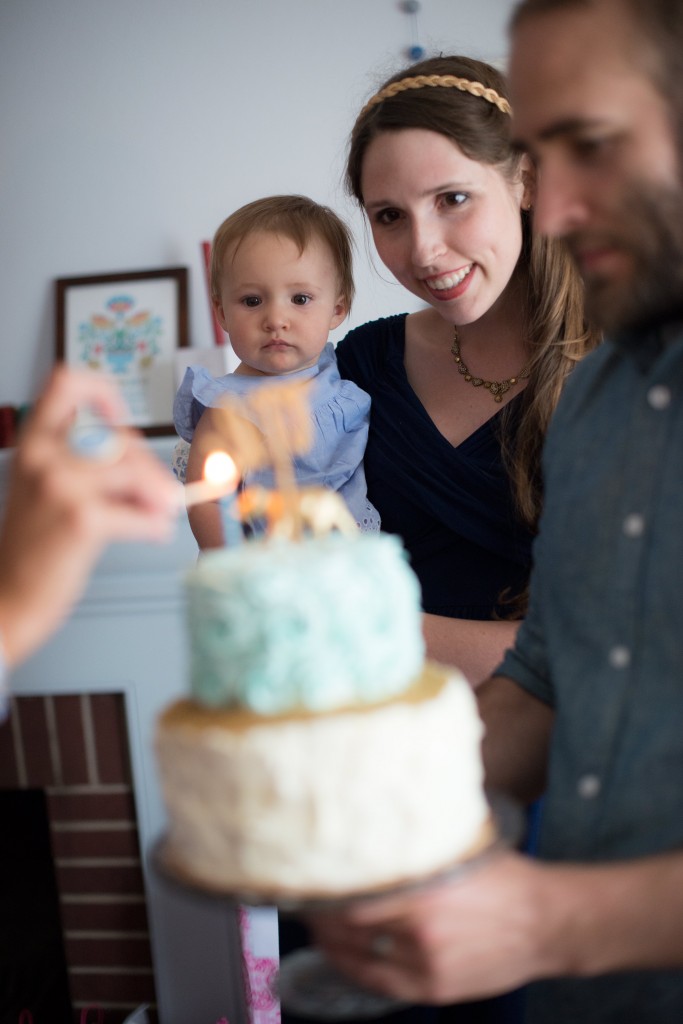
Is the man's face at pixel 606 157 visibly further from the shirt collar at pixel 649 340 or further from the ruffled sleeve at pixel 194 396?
the ruffled sleeve at pixel 194 396

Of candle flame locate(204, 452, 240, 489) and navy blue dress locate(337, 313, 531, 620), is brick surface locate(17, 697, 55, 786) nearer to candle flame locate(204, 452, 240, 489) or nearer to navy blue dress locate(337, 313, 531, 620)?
navy blue dress locate(337, 313, 531, 620)

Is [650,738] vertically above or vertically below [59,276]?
below

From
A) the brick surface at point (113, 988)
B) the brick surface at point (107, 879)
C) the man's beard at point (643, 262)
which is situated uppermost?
the man's beard at point (643, 262)

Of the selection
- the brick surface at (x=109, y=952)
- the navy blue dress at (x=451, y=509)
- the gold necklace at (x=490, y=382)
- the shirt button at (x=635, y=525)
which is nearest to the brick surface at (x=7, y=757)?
the brick surface at (x=109, y=952)

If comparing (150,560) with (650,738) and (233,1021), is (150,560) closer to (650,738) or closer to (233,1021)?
(233,1021)

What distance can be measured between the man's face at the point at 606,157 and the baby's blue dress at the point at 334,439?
902mm

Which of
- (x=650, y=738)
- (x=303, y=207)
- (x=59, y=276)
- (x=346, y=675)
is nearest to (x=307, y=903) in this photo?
(x=346, y=675)

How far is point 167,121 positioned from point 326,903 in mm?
2585

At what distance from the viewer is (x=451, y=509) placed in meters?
1.83

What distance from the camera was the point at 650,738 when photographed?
1.06 m

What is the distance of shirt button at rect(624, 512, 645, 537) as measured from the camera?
1.09 meters

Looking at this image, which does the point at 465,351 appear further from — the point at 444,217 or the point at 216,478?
the point at 216,478

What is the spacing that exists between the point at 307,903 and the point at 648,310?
25.4 inches

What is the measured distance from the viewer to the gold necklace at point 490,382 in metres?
1.86
